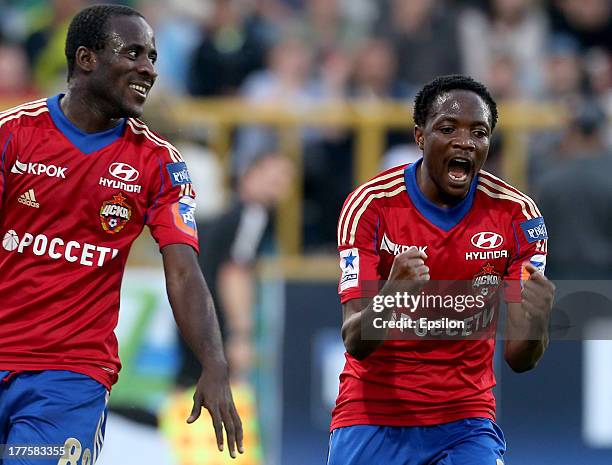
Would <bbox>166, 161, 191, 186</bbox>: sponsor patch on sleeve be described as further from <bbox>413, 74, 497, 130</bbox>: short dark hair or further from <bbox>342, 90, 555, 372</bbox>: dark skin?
<bbox>413, 74, 497, 130</bbox>: short dark hair

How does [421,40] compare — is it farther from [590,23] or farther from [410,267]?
[410,267]

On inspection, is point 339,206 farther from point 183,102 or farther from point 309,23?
point 309,23

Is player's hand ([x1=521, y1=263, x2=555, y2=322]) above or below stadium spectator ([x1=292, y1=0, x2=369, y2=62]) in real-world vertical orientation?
below

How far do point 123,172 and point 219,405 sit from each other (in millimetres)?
1166

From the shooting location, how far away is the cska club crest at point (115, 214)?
5.73 meters

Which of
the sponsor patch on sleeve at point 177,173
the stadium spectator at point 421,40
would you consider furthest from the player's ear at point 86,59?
the stadium spectator at point 421,40

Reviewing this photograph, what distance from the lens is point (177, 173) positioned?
5863 millimetres

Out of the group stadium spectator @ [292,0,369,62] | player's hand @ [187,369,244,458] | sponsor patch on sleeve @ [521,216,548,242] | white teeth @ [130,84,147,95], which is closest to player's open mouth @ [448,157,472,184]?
sponsor patch on sleeve @ [521,216,548,242]

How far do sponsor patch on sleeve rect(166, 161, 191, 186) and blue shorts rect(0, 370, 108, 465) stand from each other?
983mm

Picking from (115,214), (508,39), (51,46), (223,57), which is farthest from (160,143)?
(508,39)

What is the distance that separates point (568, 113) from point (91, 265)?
253 inches

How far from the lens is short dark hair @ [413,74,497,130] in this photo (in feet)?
19.1

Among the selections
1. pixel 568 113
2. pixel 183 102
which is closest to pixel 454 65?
pixel 568 113

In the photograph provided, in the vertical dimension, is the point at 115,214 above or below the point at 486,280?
above
